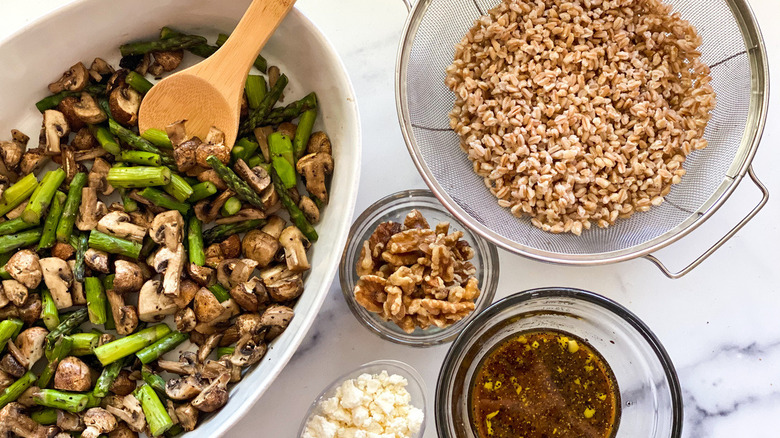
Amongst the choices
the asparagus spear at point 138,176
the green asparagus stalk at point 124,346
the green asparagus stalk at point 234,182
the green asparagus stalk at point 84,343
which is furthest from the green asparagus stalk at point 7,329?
the green asparagus stalk at point 234,182

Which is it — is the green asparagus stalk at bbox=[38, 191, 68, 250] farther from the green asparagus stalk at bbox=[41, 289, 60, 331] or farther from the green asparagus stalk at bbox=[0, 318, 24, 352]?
the green asparagus stalk at bbox=[0, 318, 24, 352]

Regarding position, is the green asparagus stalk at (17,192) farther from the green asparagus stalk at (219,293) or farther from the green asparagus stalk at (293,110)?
the green asparagus stalk at (293,110)

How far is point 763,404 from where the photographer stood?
2.61 metres

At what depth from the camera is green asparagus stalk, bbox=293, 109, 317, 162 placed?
244 cm

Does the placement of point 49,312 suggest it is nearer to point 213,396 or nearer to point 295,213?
point 213,396

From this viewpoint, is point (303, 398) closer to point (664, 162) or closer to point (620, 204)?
point (620, 204)

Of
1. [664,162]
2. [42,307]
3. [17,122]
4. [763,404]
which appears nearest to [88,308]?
[42,307]

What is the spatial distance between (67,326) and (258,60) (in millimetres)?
1265

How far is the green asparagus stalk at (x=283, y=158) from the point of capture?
7.86 feet

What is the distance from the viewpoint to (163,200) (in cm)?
237

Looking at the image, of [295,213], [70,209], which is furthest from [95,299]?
[295,213]

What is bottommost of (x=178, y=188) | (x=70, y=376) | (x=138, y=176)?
(x=70, y=376)

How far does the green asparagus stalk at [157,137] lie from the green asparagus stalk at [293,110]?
14.5 inches

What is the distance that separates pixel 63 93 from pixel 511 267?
1.92 metres
